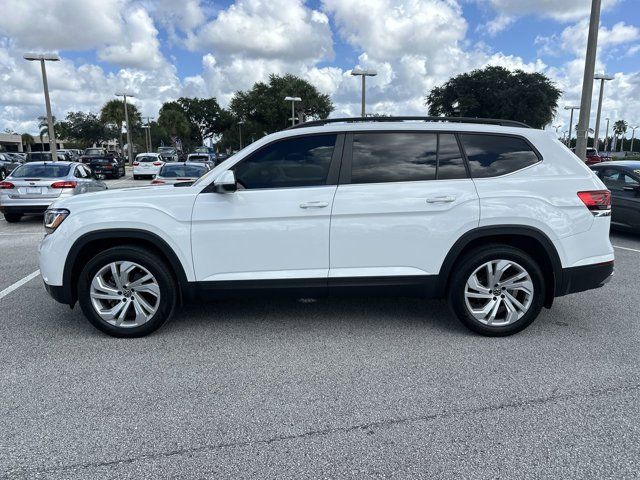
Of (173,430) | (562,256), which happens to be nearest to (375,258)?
(562,256)

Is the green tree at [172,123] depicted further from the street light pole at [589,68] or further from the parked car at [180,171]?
the street light pole at [589,68]

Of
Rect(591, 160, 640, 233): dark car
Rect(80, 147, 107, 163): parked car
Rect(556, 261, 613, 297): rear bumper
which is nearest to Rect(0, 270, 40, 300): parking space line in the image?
Rect(556, 261, 613, 297): rear bumper

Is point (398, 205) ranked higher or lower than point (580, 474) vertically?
higher

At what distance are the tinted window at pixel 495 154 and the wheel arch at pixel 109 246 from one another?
2.61 m

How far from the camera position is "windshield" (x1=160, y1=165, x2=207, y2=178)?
42.1ft

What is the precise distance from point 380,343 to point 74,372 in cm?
236

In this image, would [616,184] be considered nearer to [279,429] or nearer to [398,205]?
[398,205]

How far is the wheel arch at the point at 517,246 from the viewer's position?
13.1 ft

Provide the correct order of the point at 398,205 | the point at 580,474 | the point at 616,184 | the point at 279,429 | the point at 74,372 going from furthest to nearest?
the point at 616,184
the point at 398,205
the point at 74,372
the point at 279,429
the point at 580,474

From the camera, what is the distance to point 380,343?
13.2 ft

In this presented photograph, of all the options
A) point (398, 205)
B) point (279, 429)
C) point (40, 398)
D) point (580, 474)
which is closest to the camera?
point (580, 474)

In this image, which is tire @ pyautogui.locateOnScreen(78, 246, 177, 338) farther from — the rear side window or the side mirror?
the rear side window

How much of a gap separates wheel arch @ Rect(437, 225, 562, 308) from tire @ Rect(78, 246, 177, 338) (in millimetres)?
2319

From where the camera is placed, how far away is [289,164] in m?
4.06
